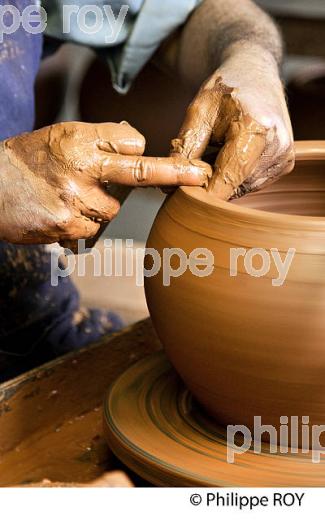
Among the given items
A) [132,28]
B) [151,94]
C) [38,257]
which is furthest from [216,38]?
[151,94]

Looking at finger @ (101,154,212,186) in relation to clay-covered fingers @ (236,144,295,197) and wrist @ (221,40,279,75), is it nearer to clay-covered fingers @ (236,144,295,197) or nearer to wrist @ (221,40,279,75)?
clay-covered fingers @ (236,144,295,197)

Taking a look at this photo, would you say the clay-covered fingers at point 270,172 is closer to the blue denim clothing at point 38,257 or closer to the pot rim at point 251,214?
the pot rim at point 251,214

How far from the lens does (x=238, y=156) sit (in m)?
1.10

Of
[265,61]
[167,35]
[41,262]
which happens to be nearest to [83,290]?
[41,262]

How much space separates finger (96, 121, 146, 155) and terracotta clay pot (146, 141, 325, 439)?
0.08 metres

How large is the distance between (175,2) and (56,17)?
9.1 inches

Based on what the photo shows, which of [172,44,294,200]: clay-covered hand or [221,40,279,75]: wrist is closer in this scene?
[172,44,294,200]: clay-covered hand

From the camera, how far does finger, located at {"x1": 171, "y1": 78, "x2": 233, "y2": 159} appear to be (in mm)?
1129

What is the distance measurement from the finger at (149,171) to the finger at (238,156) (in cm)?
3

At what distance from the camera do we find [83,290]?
5.99ft

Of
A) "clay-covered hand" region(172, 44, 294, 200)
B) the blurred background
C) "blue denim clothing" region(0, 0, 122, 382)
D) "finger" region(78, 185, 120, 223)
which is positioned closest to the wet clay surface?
"clay-covered hand" region(172, 44, 294, 200)

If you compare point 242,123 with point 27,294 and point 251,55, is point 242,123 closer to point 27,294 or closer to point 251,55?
point 251,55

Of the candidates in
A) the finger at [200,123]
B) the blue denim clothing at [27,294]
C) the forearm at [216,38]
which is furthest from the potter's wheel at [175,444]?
the forearm at [216,38]

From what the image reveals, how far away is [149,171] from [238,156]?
5.0 inches
